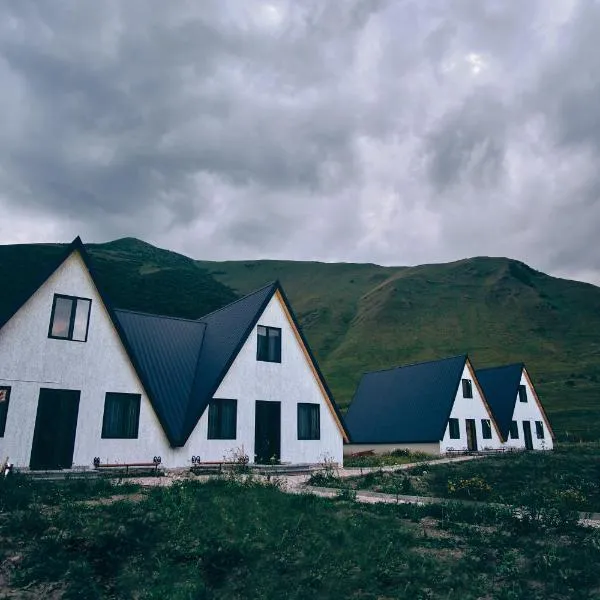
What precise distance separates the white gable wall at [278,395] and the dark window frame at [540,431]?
2952 centimetres

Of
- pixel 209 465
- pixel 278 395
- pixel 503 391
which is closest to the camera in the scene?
pixel 209 465

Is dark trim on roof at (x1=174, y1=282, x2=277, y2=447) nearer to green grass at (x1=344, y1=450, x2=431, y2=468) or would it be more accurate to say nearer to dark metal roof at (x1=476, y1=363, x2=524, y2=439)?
green grass at (x1=344, y1=450, x2=431, y2=468)

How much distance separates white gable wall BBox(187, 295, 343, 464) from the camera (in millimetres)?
22828

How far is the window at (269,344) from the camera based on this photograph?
25484mm

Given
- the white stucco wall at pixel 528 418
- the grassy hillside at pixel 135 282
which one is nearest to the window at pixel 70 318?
the white stucco wall at pixel 528 418

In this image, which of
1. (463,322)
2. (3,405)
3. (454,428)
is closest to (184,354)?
(3,405)

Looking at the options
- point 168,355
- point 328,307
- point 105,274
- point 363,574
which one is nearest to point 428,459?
point 168,355

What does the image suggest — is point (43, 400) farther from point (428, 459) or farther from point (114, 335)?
point (428, 459)

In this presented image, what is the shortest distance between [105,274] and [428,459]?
10440 centimetres

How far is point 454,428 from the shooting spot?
128 ft

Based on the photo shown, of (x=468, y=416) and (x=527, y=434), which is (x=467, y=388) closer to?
(x=468, y=416)

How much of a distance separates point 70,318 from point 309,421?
1266cm

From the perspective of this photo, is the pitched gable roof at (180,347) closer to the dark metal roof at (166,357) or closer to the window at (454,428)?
the dark metal roof at (166,357)

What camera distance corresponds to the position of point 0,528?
32.0 ft
